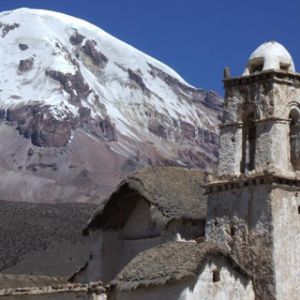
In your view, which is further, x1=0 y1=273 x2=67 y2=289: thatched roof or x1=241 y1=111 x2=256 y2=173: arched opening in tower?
x1=0 y1=273 x2=67 y2=289: thatched roof

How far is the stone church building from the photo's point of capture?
2984 cm

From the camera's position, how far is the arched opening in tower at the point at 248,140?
32594mm

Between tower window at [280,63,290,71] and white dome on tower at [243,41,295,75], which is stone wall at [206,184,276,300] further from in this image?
tower window at [280,63,290,71]

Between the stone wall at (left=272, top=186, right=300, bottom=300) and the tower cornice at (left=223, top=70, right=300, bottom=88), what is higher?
the tower cornice at (left=223, top=70, right=300, bottom=88)

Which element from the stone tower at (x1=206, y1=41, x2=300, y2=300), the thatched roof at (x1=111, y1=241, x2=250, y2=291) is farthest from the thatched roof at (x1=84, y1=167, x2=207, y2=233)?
the thatched roof at (x1=111, y1=241, x2=250, y2=291)

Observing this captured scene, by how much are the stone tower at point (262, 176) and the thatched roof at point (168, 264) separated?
3.33ft

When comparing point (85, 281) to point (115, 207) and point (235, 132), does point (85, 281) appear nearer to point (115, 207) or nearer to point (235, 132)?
point (115, 207)

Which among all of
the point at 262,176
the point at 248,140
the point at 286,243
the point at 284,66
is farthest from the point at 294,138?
the point at 286,243

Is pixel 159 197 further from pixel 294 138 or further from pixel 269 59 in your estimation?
pixel 269 59

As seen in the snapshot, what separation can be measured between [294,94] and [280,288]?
613cm

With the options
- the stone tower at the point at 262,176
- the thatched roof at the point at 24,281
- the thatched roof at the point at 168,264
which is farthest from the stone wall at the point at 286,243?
the thatched roof at the point at 24,281

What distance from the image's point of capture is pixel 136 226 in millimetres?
37406

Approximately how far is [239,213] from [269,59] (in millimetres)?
4966

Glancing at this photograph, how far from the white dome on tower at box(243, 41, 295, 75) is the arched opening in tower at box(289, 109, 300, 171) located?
142cm
